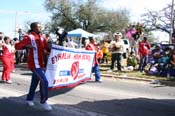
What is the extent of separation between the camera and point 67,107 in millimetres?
9336

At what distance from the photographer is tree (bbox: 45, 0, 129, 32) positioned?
59.2 m

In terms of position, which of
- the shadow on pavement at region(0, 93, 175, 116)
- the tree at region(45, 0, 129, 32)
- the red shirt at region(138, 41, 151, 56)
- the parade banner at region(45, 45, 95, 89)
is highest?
the tree at region(45, 0, 129, 32)

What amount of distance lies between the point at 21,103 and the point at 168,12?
128ft

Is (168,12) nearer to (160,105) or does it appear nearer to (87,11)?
(87,11)

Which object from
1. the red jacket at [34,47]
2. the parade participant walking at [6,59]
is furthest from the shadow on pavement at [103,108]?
the parade participant walking at [6,59]

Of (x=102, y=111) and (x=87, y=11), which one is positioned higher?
(x=87, y=11)

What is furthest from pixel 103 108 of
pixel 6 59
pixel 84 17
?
pixel 84 17

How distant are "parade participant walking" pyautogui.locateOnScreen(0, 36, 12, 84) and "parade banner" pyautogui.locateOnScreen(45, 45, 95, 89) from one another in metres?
2.78

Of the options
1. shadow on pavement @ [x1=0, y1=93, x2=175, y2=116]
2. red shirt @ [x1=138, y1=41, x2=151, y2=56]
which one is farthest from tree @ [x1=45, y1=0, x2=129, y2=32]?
shadow on pavement @ [x1=0, y1=93, x2=175, y2=116]

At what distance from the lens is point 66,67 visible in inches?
419

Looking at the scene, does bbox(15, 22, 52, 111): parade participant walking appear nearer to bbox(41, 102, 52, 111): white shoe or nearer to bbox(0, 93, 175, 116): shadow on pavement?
bbox(41, 102, 52, 111): white shoe

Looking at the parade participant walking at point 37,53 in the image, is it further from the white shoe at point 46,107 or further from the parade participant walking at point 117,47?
the parade participant walking at point 117,47

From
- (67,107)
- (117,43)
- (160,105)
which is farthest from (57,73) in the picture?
Answer: (117,43)

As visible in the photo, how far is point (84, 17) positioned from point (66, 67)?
4869 centimetres
